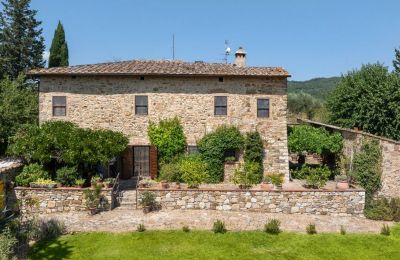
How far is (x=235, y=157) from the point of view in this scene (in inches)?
771

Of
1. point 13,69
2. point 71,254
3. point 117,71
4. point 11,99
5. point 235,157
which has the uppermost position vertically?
point 13,69

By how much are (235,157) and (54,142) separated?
9588 mm

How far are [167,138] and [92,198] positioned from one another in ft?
18.5

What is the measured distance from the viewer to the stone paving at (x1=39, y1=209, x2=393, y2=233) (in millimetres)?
13883

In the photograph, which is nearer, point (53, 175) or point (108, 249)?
point (108, 249)

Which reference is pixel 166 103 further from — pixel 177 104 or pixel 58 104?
pixel 58 104

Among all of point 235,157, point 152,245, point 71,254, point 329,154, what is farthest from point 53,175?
point 329,154

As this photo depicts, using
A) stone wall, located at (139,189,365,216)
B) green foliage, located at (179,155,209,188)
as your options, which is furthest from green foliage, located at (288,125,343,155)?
green foliage, located at (179,155,209,188)

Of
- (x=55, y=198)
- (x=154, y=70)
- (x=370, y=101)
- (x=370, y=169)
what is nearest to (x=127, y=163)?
(x=55, y=198)

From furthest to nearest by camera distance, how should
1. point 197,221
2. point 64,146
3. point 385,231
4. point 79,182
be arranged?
point 64,146
point 79,182
point 197,221
point 385,231

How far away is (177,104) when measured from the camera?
763 inches

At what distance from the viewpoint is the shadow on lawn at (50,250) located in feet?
37.8

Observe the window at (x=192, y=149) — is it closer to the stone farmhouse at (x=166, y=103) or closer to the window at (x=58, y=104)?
the stone farmhouse at (x=166, y=103)

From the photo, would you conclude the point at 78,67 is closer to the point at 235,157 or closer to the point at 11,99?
the point at 11,99
